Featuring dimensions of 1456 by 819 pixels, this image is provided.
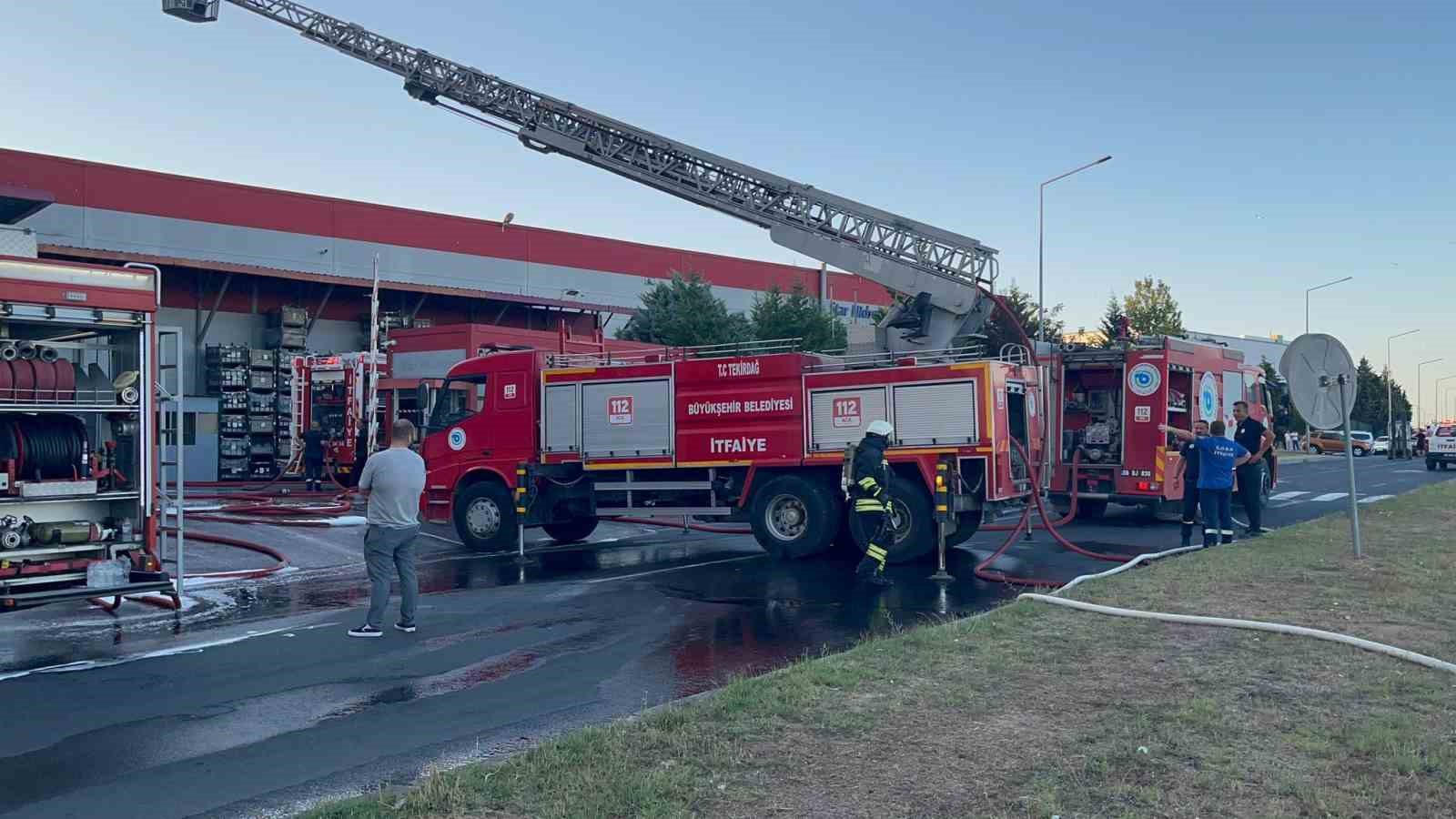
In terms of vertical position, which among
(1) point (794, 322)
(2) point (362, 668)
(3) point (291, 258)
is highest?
(3) point (291, 258)

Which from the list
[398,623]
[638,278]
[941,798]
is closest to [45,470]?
Answer: [398,623]

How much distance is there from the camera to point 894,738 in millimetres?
5391

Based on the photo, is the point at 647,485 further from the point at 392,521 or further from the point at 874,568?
the point at 392,521

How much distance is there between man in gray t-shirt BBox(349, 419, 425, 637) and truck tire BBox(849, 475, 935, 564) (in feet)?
17.8

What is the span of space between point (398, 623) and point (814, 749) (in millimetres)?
4868

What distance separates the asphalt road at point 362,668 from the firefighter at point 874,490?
0.37 meters

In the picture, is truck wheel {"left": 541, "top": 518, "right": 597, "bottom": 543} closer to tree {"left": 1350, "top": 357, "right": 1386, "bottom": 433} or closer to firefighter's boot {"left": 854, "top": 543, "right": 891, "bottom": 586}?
firefighter's boot {"left": 854, "top": 543, "right": 891, "bottom": 586}

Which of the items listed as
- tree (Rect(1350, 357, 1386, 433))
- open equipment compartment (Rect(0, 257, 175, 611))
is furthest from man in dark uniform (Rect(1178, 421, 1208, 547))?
tree (Rect(1350, 357, 1386, 433))

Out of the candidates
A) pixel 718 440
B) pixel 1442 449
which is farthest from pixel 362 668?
pixel 1442 449

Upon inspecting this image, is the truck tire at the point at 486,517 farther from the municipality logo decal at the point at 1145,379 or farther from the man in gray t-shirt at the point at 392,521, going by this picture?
the municipality logo decal at the point at 1145,379

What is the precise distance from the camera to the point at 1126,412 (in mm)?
17141

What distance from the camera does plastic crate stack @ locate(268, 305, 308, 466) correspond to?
96.3ft

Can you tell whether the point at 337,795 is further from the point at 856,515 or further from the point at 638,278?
the point at 638,278

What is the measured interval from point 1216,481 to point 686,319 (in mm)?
19164
